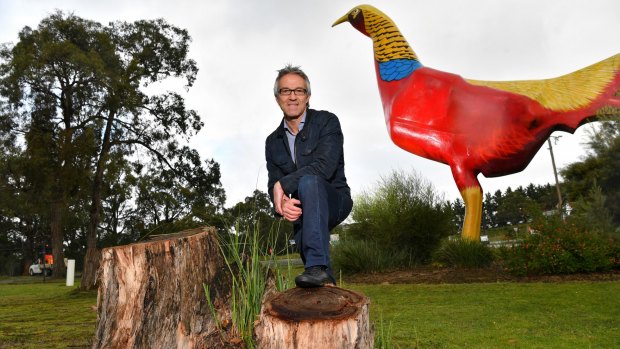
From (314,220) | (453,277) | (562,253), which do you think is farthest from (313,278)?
(562,253)

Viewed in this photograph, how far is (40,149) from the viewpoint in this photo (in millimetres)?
13641

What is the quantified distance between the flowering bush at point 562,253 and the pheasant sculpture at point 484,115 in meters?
1.29

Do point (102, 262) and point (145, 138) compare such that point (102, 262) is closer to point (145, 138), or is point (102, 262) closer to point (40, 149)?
point (40, 149)

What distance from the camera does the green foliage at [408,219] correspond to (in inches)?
427

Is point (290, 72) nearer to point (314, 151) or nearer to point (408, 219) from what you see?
point (314, 151)

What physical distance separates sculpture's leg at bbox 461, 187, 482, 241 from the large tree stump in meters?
7.10

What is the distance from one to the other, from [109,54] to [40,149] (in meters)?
3.21

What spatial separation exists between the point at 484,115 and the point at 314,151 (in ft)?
23.5

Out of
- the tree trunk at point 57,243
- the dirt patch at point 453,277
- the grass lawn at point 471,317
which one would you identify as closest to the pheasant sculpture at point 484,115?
the dirt patch at point 453,277

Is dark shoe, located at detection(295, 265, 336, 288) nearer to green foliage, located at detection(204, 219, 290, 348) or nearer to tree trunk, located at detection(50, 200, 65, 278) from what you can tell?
green foliage, located at detection(204, 219, 290, 348)

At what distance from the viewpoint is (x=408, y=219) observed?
10781 millimetres

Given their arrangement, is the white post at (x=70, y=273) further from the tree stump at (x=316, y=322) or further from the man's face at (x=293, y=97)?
the tree stump at (x=316, y=322)

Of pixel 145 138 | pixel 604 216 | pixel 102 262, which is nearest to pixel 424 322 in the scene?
pixel 102 262

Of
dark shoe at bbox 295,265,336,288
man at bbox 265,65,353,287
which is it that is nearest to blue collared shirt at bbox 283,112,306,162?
man at bbox 265,65,353,287
